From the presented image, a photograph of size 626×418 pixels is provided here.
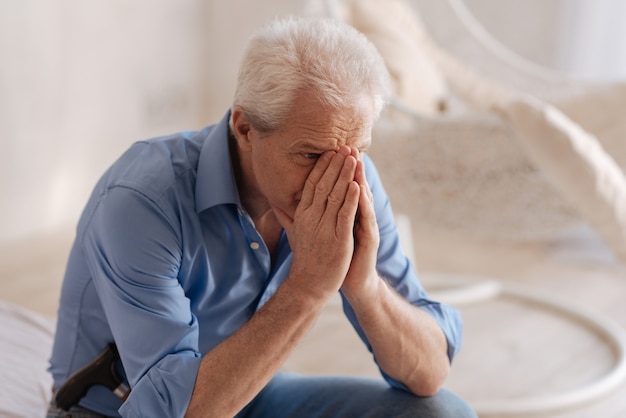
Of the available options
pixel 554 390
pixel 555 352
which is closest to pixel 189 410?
pixel 554 390

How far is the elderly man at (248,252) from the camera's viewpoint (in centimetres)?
120

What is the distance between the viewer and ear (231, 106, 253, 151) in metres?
1.29

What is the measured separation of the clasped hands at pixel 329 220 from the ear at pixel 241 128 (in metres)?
0.13

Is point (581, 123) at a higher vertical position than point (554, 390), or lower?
higher

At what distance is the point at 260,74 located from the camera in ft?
4.06

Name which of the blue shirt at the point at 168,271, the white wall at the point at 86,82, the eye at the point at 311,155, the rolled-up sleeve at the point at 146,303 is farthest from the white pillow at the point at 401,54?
the rolled-up sleeve at the point at 146,303

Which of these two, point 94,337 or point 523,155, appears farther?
point 523,155

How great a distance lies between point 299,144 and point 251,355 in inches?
12.4

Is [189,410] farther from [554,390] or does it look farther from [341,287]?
[554,390]

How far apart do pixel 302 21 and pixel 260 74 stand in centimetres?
Answer: 11

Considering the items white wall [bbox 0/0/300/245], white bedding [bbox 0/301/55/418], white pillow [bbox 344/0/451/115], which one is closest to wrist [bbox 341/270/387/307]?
white bedding [bbox 0/301/55/418]

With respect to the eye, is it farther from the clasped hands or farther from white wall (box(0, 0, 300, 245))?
white wall (box(0, 0, 300, 245))

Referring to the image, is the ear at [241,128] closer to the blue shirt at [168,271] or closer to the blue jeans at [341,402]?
the blue shirt at [168,271]

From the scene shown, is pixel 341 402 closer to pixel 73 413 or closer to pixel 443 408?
pixel 443 408
